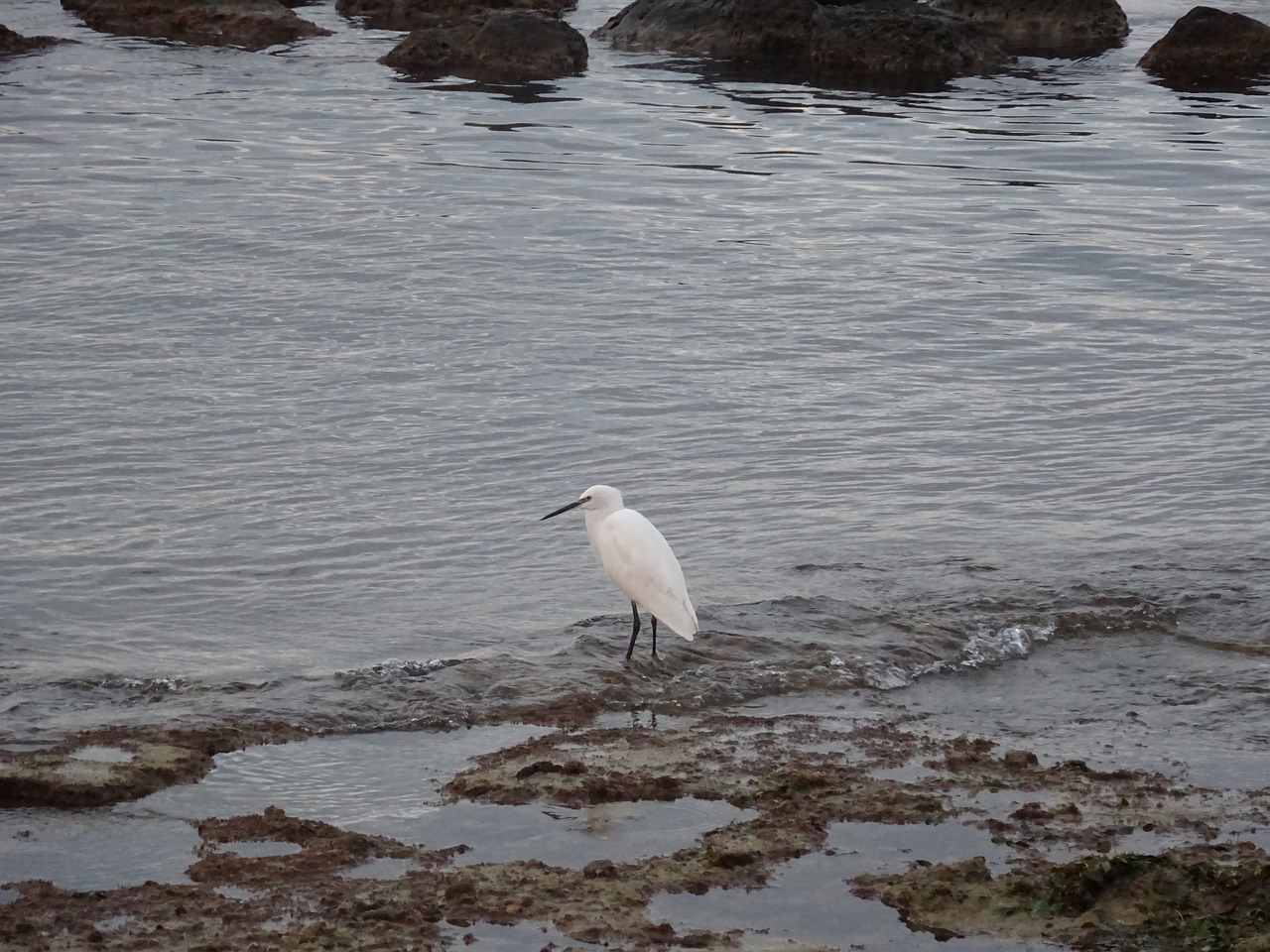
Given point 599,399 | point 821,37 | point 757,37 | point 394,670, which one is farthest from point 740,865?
point 757,37

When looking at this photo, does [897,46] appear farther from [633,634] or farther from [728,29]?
[633,634]

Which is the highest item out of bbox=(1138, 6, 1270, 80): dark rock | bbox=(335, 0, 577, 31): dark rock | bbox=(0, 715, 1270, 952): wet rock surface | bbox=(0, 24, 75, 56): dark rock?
bbox=(335, 0, 577, 31): dark rock

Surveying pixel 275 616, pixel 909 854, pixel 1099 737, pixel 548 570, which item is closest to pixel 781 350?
pixel 548 570

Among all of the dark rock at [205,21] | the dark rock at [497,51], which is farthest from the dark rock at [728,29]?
the dark rock at [205,21]

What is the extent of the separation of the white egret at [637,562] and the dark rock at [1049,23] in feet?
71.1

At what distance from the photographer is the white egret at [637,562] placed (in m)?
7.17

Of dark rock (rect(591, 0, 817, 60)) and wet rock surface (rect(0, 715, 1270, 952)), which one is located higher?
dark rock (rect(591, 0, 817, 60))

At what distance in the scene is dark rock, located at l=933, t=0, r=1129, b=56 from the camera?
2741 centimetres

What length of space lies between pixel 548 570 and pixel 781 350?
14.7 feet

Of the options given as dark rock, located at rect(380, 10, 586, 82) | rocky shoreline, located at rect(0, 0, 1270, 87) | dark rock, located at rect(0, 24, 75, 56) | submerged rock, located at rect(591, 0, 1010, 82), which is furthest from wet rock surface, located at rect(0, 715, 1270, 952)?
dark rock, located at rect(0, 24, 75, 56)

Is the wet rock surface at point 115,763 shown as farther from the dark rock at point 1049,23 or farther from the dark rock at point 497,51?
the dark rock at point 1049,23

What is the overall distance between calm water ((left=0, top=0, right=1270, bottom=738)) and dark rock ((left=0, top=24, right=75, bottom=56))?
11.9 ft

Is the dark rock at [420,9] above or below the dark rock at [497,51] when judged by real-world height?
above

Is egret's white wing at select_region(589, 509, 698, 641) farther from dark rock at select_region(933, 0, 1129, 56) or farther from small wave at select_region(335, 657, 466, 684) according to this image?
dark rock at select_region(933, 0, 1129, 56)
